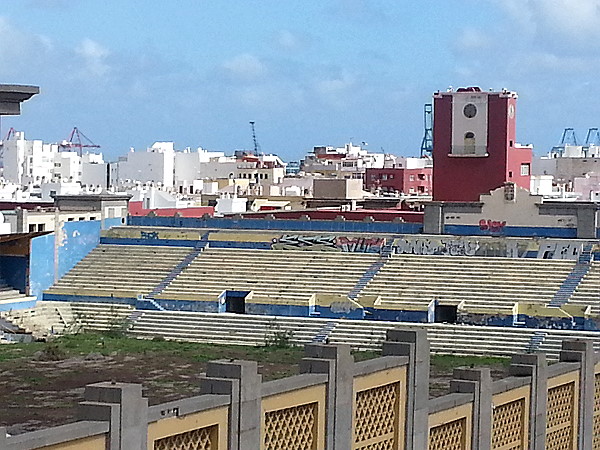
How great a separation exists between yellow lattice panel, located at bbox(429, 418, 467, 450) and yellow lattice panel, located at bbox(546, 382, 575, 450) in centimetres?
182

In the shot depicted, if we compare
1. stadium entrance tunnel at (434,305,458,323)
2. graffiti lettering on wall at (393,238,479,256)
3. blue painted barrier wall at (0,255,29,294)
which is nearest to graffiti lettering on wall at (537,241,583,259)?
graffiti lettering on wall at (393,238,479,256)

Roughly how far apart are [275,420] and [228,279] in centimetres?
3055

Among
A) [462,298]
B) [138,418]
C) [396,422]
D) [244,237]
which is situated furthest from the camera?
[244,237]

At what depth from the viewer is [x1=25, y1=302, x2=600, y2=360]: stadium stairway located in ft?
117

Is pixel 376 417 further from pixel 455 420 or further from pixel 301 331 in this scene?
pixel 301 331

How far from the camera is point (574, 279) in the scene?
1521 inches

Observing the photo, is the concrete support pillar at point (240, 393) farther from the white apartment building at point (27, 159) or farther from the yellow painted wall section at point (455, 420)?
the white apartment building at point (27, 159)

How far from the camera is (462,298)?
126 ft

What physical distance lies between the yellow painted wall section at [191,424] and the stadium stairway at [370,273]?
28.5 metres

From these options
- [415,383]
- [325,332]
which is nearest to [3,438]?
[415,383]

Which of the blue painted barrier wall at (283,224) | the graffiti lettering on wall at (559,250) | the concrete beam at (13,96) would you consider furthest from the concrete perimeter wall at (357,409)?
the blue painted barrier wall at (283,224)

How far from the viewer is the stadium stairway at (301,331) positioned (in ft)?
117

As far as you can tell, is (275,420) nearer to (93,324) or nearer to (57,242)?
(93,324)

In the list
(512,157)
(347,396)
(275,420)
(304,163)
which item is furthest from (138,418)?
(304,163)
